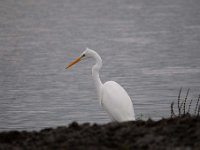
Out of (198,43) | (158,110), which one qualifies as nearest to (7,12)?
(198,43)

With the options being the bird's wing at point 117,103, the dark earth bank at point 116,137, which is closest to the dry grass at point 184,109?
the bird's wing at point 117,103

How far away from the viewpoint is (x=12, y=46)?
21.5 metres

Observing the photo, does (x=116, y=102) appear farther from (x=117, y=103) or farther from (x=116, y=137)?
(x=116, y=137)

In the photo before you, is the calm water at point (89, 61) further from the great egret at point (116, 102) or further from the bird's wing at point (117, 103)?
the bird's wing at point (117, 103)

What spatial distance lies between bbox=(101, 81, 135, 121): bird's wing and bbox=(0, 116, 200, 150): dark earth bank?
5.43 feet

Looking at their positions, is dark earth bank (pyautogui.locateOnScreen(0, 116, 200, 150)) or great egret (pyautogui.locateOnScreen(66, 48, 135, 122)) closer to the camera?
dark earth bank (pyautogui.locateOnScreen(0, 116, 200, 150))

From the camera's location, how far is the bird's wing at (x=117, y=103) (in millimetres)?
9492

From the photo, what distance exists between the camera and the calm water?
13.2 m

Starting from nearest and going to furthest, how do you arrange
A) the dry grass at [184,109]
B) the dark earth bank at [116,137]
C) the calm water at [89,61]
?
the dark earth bank at [116,137] < the dry grass at [184,109] < the calm water at [89,61]

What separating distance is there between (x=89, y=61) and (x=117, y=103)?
366 inches

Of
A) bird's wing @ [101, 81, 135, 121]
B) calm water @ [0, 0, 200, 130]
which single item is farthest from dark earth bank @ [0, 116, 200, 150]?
calm water @ [0, 0, 200, 130]

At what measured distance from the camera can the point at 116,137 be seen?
7.03 meters

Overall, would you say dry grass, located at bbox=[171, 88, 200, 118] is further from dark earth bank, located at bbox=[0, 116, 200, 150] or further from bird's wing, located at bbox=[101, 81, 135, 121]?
dark earth bank, located at bbox=[0, 116, 200, 150]

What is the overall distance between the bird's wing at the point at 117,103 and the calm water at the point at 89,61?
75.8 inches
